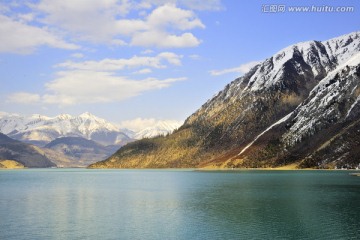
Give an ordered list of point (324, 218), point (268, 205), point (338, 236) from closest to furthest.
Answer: point (338, 236)
point (324, 218)
point (268, 205)

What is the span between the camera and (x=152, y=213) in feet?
355

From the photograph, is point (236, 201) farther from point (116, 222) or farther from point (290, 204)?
point (116, 222)

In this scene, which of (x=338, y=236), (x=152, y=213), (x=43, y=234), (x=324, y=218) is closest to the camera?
(x=338, y=236)

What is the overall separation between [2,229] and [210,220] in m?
42.1

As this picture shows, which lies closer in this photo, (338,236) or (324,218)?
(338,236)

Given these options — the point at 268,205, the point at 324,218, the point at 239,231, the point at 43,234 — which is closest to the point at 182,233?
the point at 239,231

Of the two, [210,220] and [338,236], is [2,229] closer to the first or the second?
[210,220]

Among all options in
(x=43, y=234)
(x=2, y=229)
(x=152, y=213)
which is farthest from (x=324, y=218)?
(x=2, y=229)

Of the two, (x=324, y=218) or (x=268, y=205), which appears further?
(x=268, y=205)

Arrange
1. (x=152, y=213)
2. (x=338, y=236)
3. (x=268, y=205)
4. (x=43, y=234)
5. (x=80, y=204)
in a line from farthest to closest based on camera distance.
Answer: (x=80, y=204) < (x=268, y=205) < (x=152, y=213) < (x=43, y=234) < (x=338, y=236)

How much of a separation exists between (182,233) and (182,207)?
37462 millimetres

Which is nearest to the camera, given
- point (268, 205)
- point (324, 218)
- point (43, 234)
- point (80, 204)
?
point (43, 234)

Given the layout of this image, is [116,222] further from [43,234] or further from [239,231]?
[239,231]

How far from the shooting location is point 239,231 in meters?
82.6
